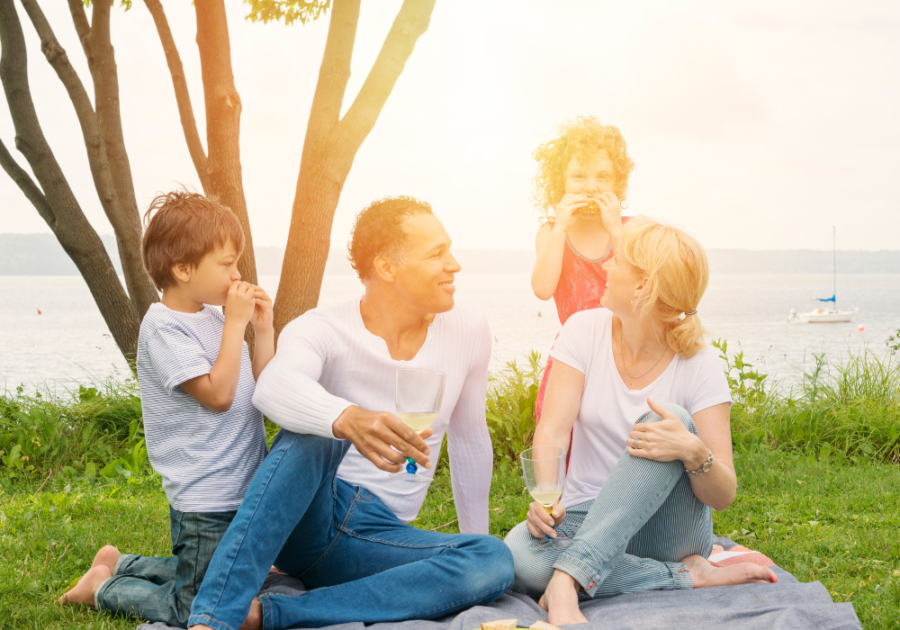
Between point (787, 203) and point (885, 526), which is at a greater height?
point (787, 203)

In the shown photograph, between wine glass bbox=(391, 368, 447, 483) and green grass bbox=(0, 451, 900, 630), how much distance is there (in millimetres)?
1273

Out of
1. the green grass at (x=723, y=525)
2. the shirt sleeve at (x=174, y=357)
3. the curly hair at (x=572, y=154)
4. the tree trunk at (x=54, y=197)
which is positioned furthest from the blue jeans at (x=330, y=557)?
the tree trunk at (x=54, y=197)

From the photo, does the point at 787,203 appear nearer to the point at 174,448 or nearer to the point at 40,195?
the point at 40,195

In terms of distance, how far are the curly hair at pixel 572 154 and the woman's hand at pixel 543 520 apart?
172 cm

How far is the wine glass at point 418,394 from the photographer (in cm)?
199

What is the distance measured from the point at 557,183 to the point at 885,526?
2451mm

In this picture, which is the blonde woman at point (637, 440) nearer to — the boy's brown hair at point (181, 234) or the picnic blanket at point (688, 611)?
the picnic blanket at point (688, 611)

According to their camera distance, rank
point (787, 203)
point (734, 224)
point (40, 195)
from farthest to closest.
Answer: point (787, 203) → point (734, 224) → point (40, 195)

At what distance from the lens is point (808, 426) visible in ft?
17.3

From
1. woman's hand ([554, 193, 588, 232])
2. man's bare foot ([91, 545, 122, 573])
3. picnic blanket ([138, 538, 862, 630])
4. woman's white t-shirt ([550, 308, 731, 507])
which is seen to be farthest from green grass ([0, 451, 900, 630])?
woman's hand ([554, 193, 588, 232])

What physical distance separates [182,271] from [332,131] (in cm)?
322

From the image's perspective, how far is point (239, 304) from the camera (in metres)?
2.39

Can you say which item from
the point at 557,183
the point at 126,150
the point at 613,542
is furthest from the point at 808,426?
the point at 126,150

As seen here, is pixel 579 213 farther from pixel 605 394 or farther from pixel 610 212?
pixel 605 394
